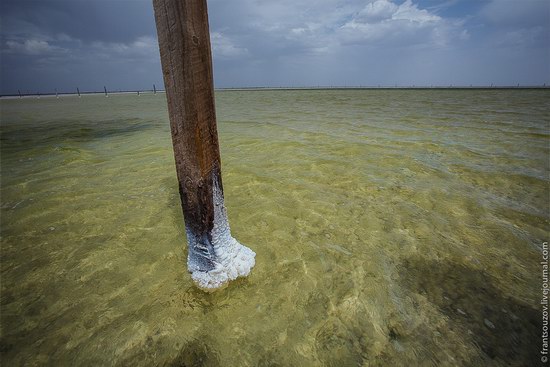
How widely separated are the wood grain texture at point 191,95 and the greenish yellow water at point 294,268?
945 millimetres

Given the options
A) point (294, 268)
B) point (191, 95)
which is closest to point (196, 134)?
point (191, 95)

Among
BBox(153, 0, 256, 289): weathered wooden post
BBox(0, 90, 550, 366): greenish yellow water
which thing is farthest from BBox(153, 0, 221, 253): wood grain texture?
BBox(0, 90, 550, 366): greenish yellow water

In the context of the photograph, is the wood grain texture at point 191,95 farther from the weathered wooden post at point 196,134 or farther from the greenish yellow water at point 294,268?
the greenish yellow water at point 294,268

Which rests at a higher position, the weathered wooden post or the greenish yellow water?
the weathered wooden post

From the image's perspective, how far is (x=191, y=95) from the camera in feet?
5.89

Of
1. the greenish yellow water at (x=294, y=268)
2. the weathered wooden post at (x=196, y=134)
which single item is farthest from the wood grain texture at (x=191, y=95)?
the greenish yellow water at (x=294, y=268)

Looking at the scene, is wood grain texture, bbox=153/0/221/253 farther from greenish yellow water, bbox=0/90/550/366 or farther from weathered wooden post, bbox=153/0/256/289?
greenish yellow water, bbox=0/90/550/366

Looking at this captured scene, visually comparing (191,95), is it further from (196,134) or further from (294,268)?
(294,268)

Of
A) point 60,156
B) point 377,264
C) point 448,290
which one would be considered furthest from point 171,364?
point 60,156

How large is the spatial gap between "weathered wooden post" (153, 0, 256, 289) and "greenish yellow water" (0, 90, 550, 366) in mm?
287

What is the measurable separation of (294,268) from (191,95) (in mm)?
1909

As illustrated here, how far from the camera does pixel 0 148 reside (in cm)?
753

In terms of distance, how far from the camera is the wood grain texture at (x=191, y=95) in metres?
1.66

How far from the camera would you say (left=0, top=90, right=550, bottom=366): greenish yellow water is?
189 centimetres
